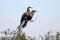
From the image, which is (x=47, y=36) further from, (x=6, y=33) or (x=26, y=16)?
(x=26, y=16)

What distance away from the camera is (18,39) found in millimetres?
6598

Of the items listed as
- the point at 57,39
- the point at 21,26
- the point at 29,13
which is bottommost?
the point at 57,39

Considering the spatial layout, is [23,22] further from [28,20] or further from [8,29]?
[8,29]

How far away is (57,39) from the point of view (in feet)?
48.5

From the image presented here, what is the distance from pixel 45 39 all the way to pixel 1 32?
4349 millimetres

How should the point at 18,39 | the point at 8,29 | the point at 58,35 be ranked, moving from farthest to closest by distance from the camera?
the point at 58,35
the point at 8,29
the point at 18,39

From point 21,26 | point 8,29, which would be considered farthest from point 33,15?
point 8,29

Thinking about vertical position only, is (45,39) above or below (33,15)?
below

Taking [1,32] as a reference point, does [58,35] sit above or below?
below

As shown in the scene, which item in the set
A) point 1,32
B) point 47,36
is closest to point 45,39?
point 47,36

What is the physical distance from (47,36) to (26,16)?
25.3 feet

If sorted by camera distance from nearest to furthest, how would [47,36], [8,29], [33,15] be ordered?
[33,15] → [8,29] → [47,36]

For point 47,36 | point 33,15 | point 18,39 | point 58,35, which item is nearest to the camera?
point 33,15

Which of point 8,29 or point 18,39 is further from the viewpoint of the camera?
point 8,29
